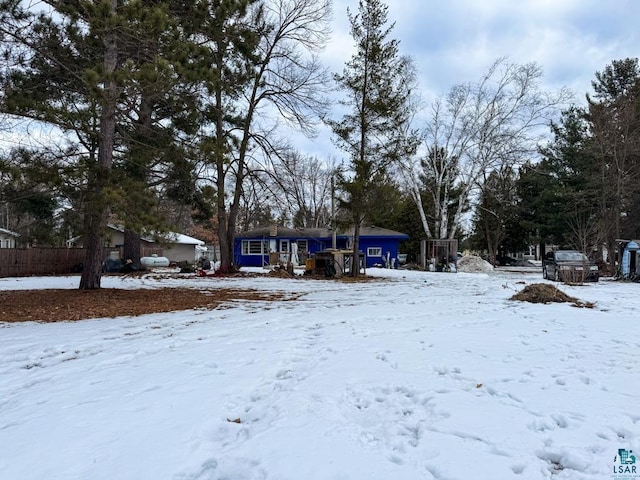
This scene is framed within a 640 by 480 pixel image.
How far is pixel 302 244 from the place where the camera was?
34.8 m

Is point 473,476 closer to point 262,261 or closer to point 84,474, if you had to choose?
point 84,474

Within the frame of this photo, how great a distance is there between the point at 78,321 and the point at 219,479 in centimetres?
635

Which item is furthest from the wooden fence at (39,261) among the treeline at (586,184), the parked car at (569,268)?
the treeline at (586,184)

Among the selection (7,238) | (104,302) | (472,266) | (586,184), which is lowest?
(104,302)

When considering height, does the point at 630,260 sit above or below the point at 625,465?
above

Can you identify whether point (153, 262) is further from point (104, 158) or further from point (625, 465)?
point (625, 465)

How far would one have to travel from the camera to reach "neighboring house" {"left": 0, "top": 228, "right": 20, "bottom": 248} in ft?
87.5

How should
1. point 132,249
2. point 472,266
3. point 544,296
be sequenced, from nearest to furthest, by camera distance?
point 544,296 → point 132,249 → point 472,266

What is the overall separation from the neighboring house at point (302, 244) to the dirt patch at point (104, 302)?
20.0 m

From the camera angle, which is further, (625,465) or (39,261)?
(39,261)

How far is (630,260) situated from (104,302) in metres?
21.0

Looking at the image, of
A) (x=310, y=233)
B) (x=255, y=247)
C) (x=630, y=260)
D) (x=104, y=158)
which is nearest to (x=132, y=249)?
(x=255, y=247)

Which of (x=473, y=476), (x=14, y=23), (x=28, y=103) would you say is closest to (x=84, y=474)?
(x=473, y=476)

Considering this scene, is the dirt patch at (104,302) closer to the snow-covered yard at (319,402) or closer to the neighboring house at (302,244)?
the snow-covered yard at (319,402)
